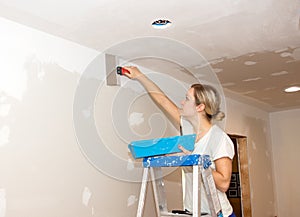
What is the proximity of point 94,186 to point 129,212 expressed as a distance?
463 millimetres

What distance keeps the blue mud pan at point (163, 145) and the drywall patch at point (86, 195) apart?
62 centimetres

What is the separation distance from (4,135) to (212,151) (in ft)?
4.04

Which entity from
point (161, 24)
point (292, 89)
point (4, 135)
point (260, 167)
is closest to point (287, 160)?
point (260, 167)

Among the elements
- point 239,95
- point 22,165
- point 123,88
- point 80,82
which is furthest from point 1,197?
point 239,95

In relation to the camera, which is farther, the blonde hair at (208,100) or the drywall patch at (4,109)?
the blonde hair at (208,100)

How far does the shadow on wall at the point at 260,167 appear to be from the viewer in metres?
5.11

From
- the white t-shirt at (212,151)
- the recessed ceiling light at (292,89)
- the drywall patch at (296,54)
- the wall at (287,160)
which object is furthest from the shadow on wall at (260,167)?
the white t-shirt at (212,151)

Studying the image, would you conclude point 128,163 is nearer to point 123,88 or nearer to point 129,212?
point 129,212

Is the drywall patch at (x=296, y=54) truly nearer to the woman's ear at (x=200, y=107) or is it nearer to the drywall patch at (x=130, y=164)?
the woman's ear at (x=200, y=107)

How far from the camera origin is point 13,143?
2113 mm

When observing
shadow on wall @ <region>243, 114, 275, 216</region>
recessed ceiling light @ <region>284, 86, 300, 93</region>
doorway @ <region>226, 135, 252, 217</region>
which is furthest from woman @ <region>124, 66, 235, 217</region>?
shadow on wall @ <region>243, 114, 275, 216</region>

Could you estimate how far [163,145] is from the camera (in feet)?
6.66

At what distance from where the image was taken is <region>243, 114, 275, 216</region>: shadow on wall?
511 cm

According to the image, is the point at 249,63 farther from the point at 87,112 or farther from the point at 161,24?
the point at 87,112
